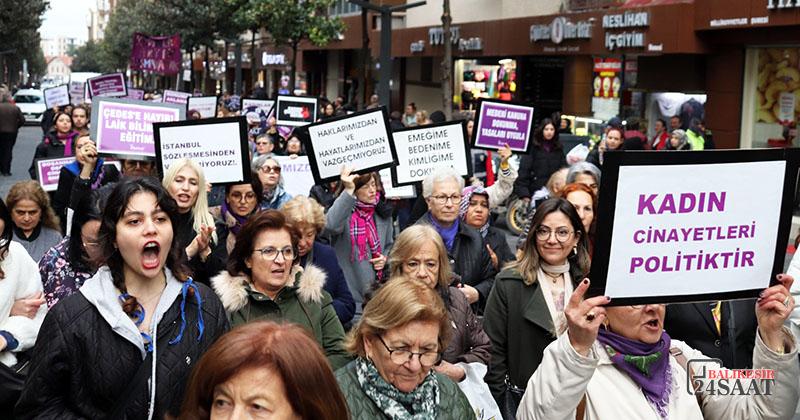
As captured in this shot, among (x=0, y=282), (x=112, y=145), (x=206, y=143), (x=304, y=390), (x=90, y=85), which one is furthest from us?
(x=90, y=85)

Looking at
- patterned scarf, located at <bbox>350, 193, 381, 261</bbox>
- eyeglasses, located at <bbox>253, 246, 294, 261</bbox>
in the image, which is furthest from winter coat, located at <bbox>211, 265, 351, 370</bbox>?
patterned scarf, located at <bbox>350, 193, 381, 261</bbox>

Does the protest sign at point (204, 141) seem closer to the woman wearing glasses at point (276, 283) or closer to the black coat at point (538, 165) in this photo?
the woman wearing glasses at point (276, 283)

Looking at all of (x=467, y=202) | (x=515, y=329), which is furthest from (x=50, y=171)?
(x=515, y=329)

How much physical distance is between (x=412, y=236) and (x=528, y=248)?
58 centimetres

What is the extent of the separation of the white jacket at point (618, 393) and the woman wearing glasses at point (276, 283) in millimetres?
1562

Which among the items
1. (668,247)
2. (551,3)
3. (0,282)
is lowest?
(0,282)

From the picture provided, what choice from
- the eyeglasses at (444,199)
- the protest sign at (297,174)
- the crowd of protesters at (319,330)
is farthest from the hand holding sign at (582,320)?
the protest sign at (297,174)

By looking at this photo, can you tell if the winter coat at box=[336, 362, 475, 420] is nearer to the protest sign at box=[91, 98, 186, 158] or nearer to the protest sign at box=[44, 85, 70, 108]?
the protest sign at box=[91, 98, 186, 158]

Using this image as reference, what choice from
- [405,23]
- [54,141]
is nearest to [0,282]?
[54,141]

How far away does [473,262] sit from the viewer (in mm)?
6969

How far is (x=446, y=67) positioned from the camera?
22938 mm

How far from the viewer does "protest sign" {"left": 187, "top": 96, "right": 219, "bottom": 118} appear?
65.4 feet

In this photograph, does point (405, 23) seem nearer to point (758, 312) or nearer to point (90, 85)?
point (90, 85)

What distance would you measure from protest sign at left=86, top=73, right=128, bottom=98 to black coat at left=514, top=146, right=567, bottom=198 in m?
8.72
